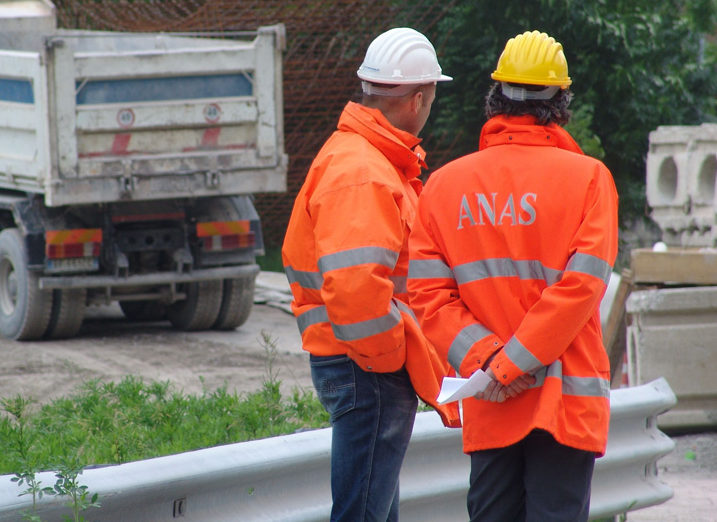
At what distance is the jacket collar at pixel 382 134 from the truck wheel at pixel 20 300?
6.78 meters

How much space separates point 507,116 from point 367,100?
0.54m

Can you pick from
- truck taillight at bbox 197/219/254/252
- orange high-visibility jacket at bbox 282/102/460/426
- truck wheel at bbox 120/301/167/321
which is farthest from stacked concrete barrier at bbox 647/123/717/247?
orange high-visibility jacket at bbox 282/102/460/426

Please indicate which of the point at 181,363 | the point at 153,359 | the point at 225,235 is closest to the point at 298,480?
the point at 181,363

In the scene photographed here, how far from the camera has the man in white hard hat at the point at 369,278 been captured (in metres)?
3.38

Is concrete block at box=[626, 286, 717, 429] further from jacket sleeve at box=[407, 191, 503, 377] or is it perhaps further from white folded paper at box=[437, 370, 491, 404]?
white folded paper at box=[437, 370, 491, 404]

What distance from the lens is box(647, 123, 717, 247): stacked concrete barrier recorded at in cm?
946

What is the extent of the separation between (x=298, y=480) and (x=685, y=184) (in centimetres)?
657

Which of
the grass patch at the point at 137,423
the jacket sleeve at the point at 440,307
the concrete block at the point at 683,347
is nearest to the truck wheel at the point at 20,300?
the grass patch at the point at 137,423

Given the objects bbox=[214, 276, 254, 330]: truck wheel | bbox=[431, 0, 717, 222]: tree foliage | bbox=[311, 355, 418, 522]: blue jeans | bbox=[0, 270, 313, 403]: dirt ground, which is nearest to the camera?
bbox=[311, 355, 418, 522]: blue jeans

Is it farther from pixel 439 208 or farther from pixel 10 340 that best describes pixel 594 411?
pixel 10 340

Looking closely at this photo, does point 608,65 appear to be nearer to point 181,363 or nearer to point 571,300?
point 181,363

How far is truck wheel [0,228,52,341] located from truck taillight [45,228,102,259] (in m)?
0.33

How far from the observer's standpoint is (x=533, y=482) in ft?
10.6

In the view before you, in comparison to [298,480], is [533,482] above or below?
above
